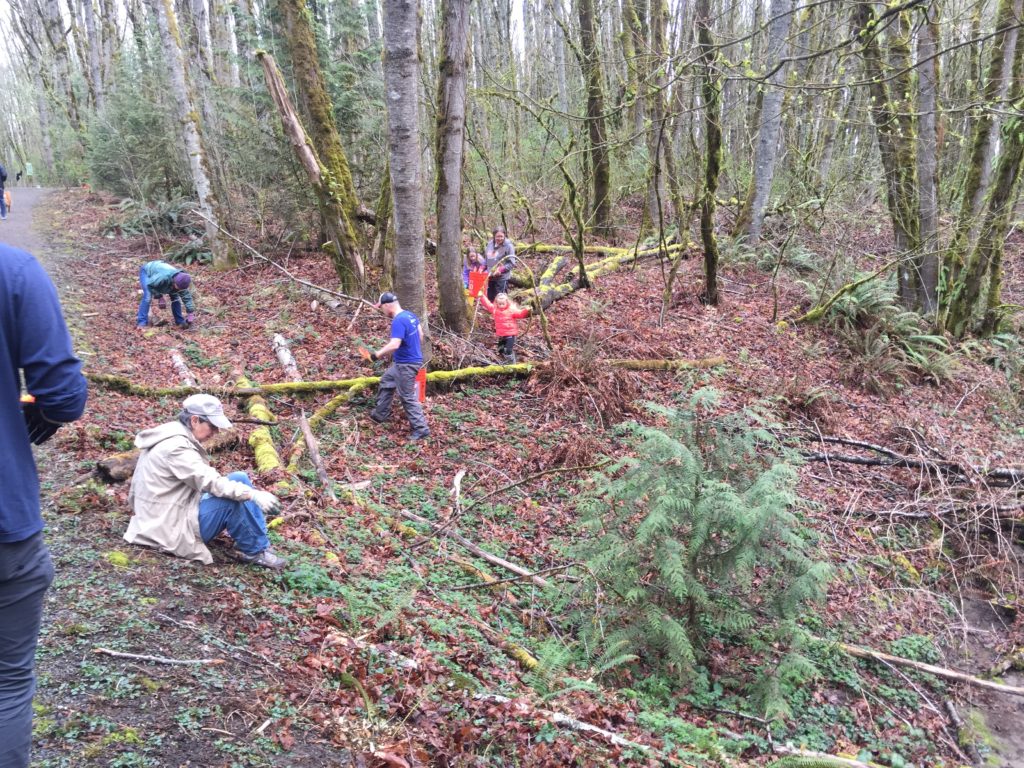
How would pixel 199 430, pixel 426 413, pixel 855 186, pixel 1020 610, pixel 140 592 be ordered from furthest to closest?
1. pixel 855 186
2. pixel 426 413
3. pixel 1020 610
4. pixel 199 430
5. pixel 140 592

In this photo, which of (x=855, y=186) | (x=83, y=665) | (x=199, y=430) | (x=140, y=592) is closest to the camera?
(x=83, y=665)

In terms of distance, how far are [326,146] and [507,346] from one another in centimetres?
543

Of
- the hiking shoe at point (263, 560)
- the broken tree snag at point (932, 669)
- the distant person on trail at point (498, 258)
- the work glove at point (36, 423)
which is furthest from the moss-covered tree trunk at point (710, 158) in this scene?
the work glove at point (36, 423)

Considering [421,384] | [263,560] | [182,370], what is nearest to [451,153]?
[421,384]

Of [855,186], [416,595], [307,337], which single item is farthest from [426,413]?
[855,186]

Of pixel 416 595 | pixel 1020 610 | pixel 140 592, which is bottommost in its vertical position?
pixel 1020 610

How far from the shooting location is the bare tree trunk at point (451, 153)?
930 centimetres

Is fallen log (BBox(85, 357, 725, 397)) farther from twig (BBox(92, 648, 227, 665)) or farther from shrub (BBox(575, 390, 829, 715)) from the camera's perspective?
twig (BBox(92, 648, 227, 665))

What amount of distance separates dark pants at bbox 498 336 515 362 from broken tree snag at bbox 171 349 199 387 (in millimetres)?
4594

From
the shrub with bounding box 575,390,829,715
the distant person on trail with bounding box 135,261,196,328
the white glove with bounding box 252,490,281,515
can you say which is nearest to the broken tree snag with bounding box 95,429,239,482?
the white glove with bounding box 252,490,281,515

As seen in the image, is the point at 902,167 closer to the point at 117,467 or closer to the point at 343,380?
the point at 343,380

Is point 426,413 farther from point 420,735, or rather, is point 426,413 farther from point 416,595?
point 420,735

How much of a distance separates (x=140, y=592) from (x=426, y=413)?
5.05m

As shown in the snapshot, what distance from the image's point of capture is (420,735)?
355 cm
